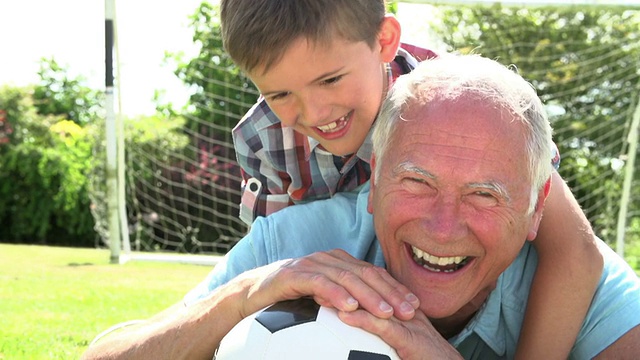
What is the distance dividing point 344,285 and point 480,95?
28.7 inches

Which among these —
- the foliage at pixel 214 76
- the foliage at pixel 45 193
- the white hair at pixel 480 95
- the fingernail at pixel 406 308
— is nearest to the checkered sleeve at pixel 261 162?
the white hair at pixel 480 95

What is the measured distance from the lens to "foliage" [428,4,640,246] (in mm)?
12039

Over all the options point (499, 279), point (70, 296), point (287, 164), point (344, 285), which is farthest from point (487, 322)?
point (70, 296)

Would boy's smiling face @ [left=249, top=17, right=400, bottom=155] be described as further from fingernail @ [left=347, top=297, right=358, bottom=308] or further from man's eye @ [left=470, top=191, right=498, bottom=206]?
fingernail @ [left=347, top=297, right=358, bottom=308]

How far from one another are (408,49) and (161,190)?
8080 mm

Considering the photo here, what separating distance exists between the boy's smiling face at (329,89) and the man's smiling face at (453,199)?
0.63 m

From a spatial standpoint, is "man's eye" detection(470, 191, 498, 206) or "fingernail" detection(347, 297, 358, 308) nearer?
"fingernail" detection(347, 297, 358, 308)

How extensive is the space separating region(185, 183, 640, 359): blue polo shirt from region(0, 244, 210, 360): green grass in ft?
5.35

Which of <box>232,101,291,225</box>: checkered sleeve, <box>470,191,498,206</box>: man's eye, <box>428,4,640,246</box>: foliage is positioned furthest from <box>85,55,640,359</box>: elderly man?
<box>428,4,640,246</box>: foliage

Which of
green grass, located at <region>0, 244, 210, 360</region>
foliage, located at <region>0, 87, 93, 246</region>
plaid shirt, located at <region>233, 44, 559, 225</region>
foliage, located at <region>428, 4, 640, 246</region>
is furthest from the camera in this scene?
foliage, located at <region>0, 87, 93, 246</region>

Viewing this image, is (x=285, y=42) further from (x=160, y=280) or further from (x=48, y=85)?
(x=48, y=85)

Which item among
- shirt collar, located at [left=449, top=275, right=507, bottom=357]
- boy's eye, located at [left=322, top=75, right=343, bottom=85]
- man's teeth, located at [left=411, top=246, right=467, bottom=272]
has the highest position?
boy's eye, located at [left=322, top=75, right=343, bottom=85]

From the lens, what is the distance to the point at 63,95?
57.6ft

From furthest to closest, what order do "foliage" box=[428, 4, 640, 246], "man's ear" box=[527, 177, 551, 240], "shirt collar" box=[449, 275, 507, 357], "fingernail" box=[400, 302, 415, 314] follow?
"foliage" box=[428, 4, 640, 246] → "shirt collar" box=[449, 275, 507, 357] → "man's ear" box=[527, 177, 551, 240] → "fingernail" box=[400, 302, 415, 314]
